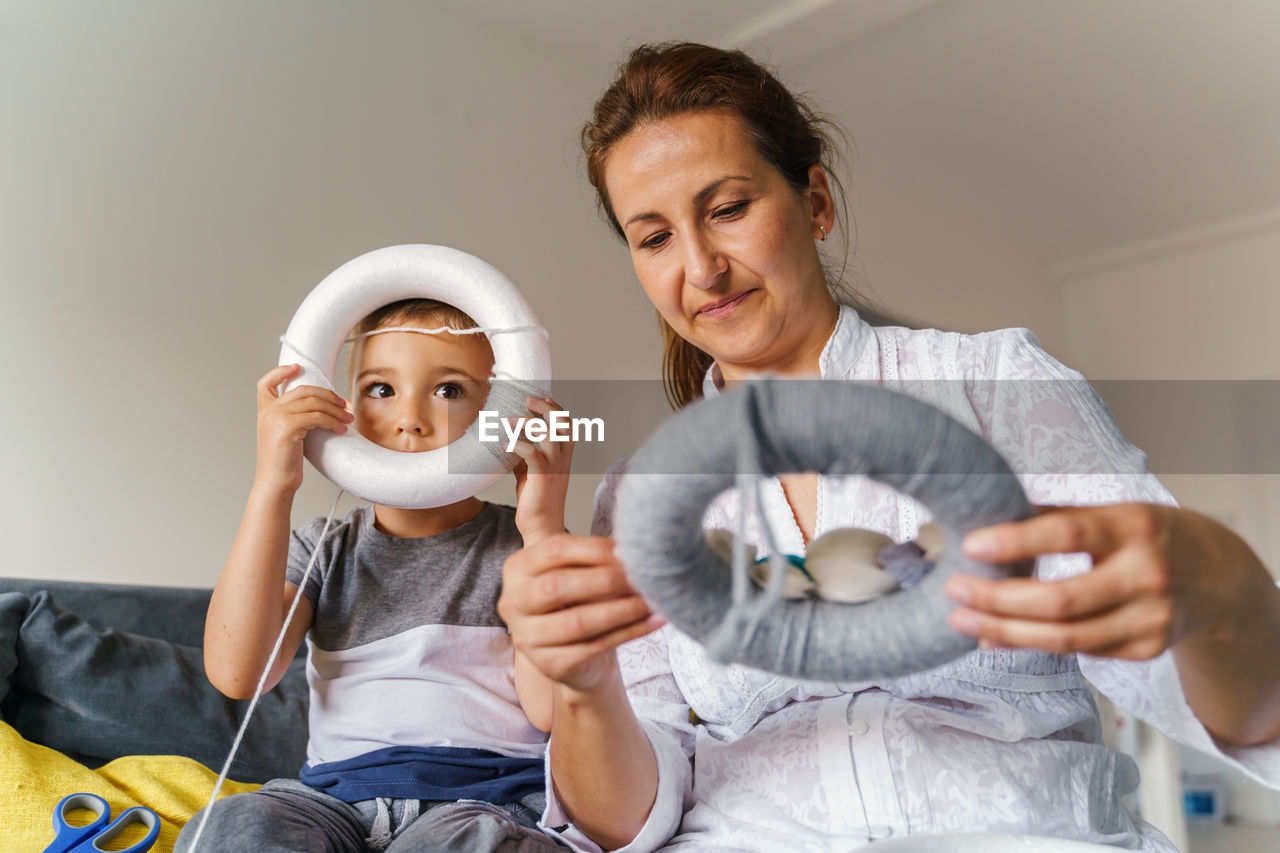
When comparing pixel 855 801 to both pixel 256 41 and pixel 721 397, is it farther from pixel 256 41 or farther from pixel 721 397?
pixel 256 41

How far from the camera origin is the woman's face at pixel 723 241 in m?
1.03

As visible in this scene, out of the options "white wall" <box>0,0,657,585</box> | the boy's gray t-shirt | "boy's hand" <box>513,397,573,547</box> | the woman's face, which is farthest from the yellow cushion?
the woman's face

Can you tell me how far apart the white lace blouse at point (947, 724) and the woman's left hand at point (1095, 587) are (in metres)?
0.22

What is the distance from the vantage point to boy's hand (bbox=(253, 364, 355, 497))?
1.02 m

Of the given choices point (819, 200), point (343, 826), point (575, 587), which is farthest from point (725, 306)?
point (343, 826)

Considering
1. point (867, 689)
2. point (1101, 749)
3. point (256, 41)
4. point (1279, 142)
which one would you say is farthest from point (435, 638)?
point (1279, 142)

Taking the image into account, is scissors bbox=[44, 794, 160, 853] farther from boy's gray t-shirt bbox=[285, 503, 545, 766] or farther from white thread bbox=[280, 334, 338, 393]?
white thread bbox=[280, 334, 338, 393]

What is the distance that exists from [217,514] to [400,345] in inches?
55.3

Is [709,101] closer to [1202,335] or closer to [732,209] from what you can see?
[732,209]

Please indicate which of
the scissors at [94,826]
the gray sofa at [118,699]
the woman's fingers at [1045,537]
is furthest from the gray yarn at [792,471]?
the gray sofa at [118,699]

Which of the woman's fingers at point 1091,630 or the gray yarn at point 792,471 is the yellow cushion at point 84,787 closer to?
the gray yarn at point 792,471

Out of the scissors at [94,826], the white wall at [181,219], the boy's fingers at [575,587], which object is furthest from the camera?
the white wall at [181,219]

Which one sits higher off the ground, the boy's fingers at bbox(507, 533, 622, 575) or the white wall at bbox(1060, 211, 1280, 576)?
the white wall at bbox(1060, 211, 1280, 576)

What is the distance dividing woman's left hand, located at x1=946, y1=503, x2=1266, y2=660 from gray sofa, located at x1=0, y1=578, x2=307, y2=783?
5.01 feet
